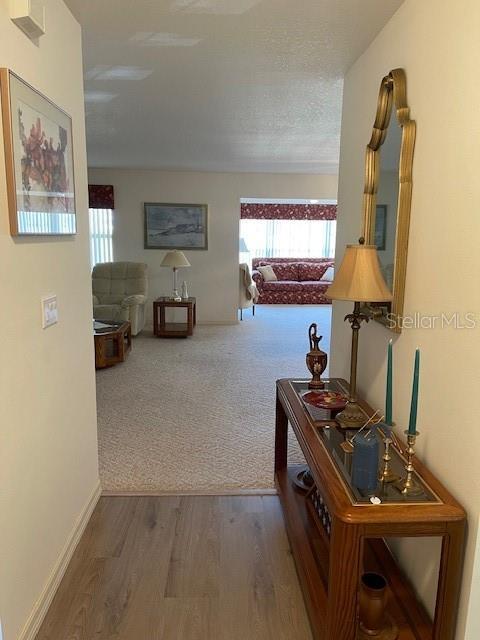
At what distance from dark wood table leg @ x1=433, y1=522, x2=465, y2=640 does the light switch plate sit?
1.47 m

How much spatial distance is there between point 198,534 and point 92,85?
106 inches

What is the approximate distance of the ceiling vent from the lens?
1.39 m

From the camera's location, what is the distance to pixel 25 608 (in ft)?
5.09

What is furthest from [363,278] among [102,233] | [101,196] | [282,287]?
[282,287]

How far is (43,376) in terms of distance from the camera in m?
1.72

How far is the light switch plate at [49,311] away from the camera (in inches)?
67.2

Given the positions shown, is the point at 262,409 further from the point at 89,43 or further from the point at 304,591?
the point at 89,43

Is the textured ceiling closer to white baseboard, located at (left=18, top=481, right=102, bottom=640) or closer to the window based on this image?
white baseboard, located at (left=18, top=481, right=102, bottom=640)

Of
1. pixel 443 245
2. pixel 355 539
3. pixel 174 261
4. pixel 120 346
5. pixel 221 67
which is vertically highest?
pixel 221 67

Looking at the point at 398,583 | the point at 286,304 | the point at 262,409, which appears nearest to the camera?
the point at 398,583

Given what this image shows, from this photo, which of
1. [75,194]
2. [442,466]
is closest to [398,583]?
[442,466]

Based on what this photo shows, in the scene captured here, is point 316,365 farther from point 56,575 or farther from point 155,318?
point 155,318

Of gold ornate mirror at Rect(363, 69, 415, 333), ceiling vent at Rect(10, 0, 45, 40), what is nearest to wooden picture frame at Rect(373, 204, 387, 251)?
gold ornate mirror at Rect(363, 69, 415, 333)

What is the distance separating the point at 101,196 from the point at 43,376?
220 inches
